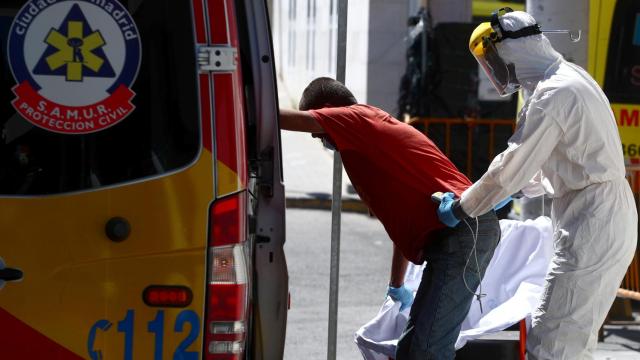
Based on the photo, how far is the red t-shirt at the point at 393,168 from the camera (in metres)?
4.48

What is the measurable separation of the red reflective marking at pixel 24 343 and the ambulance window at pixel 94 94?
1.42 feet

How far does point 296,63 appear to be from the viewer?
2367 cm

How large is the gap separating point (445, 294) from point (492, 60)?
39.9 inches

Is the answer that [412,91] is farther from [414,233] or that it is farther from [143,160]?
[143,160]

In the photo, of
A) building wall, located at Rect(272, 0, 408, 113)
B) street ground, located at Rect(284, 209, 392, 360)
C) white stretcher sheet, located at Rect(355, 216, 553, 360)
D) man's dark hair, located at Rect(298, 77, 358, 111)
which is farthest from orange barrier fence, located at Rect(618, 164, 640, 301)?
building wall, located at Rect(272, 0, 408, 113)

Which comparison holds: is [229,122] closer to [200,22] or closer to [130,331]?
[200,22]

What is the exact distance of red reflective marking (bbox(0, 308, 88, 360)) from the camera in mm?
3650

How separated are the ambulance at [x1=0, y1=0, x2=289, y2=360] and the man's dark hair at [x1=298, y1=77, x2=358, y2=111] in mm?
1069

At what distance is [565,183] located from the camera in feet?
14.7

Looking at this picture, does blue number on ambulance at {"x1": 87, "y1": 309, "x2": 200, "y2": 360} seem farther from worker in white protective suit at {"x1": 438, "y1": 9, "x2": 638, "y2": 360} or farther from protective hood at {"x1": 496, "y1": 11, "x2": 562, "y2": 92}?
protective hood at {"x1": 496, "y1": 11, "x2": 562, "y2": 92}

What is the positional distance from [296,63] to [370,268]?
14231 mm

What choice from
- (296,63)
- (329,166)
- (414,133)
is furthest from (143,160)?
(296,63)

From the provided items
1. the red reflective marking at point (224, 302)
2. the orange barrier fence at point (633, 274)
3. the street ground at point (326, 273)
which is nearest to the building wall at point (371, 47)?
the street ground at point (326, 273)

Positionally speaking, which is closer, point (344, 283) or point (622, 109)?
point (622, 109)
